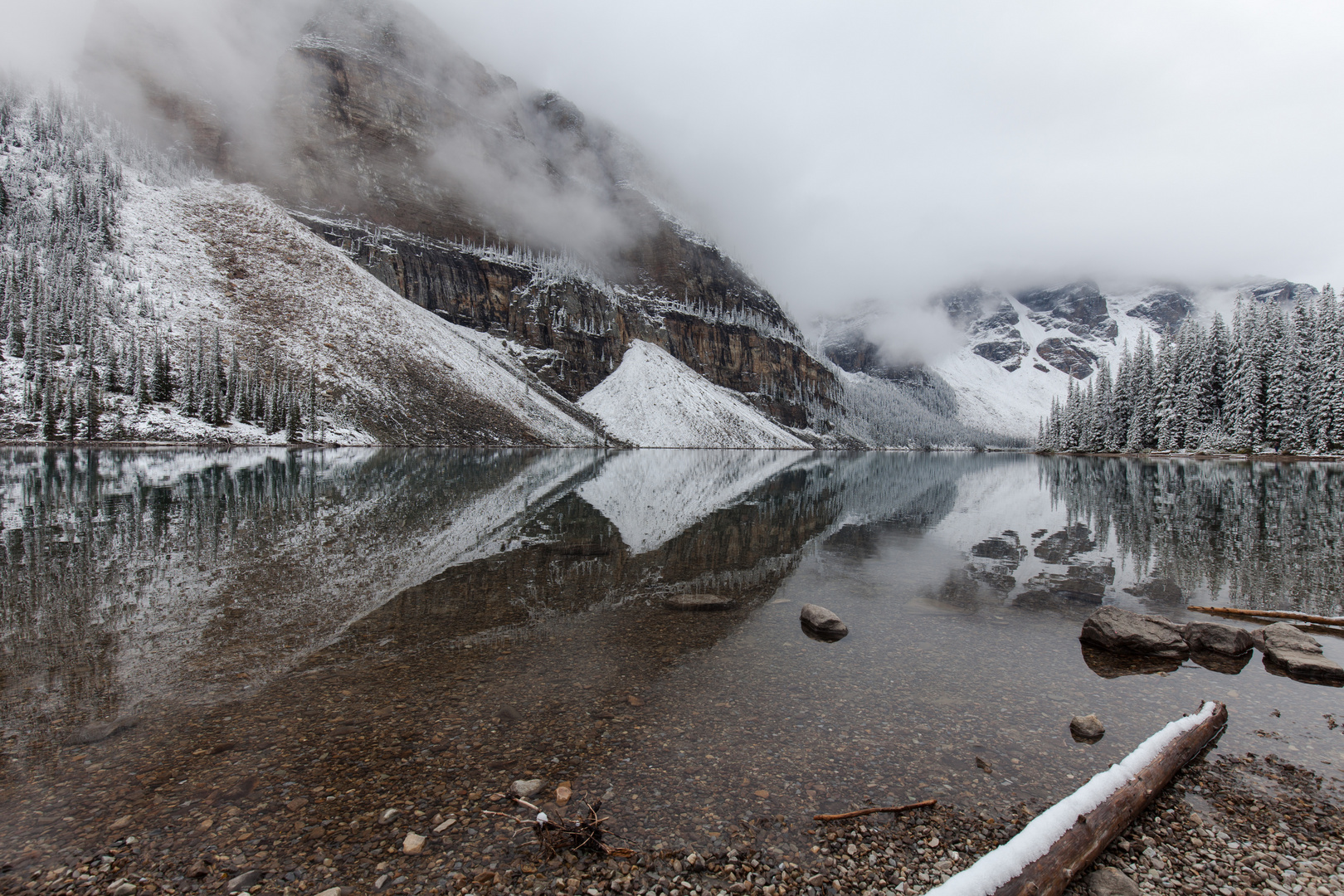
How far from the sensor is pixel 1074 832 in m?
4.99

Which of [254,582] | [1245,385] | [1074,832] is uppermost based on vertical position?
[1245,385]

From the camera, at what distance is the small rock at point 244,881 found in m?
4.62

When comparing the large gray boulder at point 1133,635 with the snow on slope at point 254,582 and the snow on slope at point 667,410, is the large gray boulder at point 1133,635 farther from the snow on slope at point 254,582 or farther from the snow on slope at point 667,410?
the snow on slope at point 667,410

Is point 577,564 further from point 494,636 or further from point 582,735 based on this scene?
point 582,735

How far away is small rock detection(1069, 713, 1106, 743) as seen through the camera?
7680 mm

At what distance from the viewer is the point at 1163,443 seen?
96188 mm

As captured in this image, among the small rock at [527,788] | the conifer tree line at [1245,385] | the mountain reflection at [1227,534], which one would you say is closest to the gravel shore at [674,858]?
the small rock at [527,788]

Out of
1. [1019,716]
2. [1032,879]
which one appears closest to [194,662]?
[1032,879]

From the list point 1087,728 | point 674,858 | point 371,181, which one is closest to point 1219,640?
point 1087,728

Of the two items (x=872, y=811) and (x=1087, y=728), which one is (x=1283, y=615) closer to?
(x=1087, y=728)

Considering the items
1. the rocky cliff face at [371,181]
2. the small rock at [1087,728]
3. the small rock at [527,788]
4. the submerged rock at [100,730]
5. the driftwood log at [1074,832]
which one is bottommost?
the small rock at [1087,728]

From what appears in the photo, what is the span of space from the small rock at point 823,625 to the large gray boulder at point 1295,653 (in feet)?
25.0

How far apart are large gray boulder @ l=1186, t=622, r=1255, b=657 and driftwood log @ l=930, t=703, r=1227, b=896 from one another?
5814mm

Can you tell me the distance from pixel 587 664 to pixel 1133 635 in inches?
418
